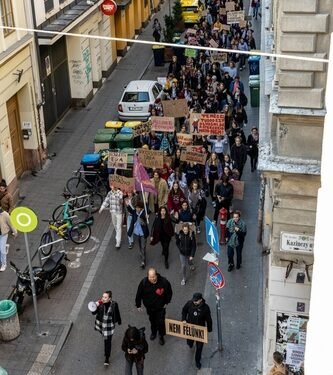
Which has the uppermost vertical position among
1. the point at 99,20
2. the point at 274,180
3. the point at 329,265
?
the point at 329,265

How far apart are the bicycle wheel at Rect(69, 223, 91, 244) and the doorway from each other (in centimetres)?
474

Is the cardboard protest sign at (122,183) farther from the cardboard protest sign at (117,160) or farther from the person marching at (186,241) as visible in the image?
the person marching at (186,241)

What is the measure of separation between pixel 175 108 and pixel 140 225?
711 centimetres

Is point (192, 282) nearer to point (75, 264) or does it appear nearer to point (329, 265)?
point (75, 264)

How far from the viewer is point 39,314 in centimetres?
1527

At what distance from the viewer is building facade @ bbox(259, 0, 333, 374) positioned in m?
10.5

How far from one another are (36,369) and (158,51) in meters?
24.0

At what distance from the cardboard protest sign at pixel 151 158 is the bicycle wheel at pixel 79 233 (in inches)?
90.2

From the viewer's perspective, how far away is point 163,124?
20.9m

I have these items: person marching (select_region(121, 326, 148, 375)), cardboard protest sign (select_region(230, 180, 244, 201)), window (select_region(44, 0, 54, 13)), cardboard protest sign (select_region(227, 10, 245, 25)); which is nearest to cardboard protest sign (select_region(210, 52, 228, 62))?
cardboard protest sign (select_region(227, 10, 245, 25))

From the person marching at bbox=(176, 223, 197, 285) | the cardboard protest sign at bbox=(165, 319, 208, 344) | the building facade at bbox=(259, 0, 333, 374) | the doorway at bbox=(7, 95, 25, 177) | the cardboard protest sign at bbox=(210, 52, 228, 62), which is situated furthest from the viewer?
the cardboard protest sign at bbox=(210, 52, 228, 62)

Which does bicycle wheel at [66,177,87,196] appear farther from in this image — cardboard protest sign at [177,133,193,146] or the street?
cardboard protest sign at [177,133,193,146]

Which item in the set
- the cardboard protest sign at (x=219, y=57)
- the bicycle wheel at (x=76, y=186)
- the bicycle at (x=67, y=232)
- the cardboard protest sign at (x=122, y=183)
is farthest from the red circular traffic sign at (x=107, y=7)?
the cardboard protest sign at (x=122, y=183)

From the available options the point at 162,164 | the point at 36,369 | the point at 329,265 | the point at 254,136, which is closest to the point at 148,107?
the point at 254,136
